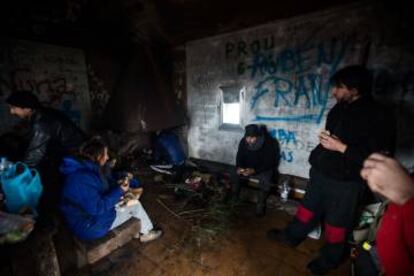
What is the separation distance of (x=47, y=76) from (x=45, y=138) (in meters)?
2.47

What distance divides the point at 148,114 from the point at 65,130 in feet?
7.60

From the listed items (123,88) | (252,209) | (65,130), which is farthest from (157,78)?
(252,209)

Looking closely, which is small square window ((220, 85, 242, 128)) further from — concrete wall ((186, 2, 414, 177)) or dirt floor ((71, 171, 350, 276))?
dirt floor ((71, 171, 350, 276))

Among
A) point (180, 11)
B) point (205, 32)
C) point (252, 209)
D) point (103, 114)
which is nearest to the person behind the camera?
point (252, 209)

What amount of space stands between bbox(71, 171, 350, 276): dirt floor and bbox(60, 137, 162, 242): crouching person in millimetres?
473

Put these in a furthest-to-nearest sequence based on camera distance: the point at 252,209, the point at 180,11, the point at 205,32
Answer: the point at 205,32 < the point at 180,11 < the point at 252,209

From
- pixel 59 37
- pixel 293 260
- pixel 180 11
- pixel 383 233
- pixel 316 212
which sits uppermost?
pixel 180 11

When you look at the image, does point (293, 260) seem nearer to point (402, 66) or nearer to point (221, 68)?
point (402, 66)

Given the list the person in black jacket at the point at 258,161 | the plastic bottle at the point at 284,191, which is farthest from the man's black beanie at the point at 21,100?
the plastic bottle at the point at 284,191

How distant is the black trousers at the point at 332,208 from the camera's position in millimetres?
2174

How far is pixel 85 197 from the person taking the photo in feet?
7.11

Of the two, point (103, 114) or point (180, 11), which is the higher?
point (180, 11)

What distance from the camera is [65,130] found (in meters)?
2.97

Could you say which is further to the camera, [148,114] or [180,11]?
[148,114]
